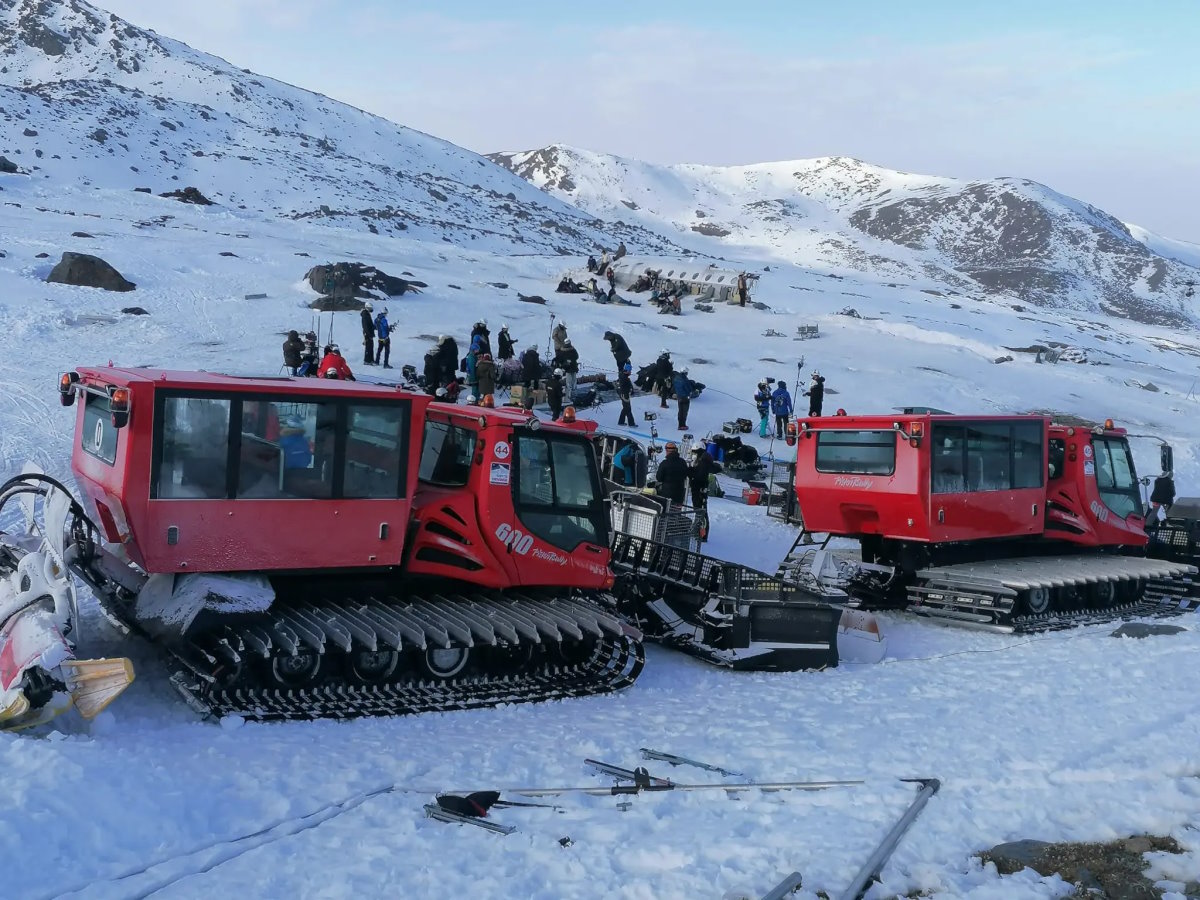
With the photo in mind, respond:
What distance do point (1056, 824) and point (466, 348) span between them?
847 inches

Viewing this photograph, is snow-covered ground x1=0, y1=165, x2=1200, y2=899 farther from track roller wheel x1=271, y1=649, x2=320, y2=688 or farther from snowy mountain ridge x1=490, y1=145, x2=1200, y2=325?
snowy mountain ridge x1=490, y1=145, x2=1200, y2=325

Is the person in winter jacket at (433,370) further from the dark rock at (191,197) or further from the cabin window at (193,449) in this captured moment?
the dark rock at (191,197)

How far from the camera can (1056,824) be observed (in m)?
6.01

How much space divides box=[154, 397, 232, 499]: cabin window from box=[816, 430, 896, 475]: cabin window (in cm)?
767

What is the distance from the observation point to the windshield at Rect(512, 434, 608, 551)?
874cm

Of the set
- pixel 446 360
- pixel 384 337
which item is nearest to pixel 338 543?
pixel 446 360

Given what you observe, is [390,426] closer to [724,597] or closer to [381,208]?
[724,597]

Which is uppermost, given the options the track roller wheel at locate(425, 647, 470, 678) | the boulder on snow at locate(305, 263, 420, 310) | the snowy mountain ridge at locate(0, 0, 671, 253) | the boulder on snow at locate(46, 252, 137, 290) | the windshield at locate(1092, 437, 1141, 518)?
the snowy mountain ridge at locate(0, 0, 671, 253)

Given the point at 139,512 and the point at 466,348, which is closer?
the point at 139,512

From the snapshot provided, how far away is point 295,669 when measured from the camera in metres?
7.69

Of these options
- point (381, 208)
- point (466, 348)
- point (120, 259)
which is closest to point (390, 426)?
point (466, 348)

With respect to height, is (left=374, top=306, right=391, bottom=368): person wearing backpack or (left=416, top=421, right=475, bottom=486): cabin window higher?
(left=374, top=306, right=391, bottom=368): person wearing backpack

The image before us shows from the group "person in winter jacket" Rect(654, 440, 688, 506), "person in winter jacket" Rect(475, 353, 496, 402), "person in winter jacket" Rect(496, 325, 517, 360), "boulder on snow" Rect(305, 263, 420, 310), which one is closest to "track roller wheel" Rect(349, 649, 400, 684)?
"person in winter jacket" Rect(654, 440, 688, 506)

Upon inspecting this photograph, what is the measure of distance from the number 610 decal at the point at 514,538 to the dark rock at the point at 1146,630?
6.68 metres
